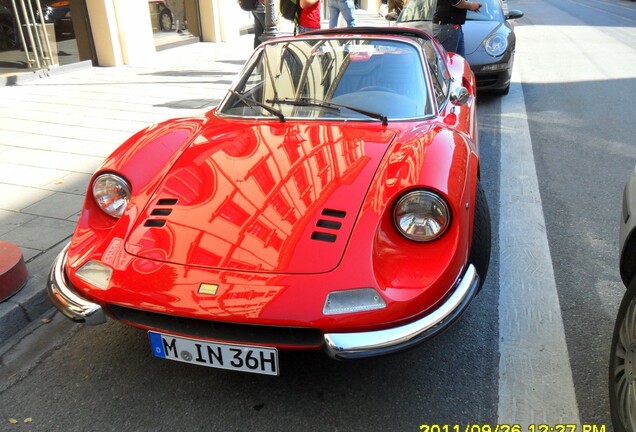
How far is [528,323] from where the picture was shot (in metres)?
2.57

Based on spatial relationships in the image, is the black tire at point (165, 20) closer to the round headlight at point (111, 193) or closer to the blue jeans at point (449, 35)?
the blue jeans at point (449, 35)

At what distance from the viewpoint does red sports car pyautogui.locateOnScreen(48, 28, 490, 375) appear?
186cm

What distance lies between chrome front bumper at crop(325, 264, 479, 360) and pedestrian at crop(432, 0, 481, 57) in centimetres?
481

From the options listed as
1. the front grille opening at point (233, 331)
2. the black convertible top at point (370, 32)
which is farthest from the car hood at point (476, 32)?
the front grille opening at point (233, 331)

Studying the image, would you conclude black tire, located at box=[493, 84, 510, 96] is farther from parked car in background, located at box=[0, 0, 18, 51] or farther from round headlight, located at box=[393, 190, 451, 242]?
parked car in background, located at box=[0, 0, 18, 51]

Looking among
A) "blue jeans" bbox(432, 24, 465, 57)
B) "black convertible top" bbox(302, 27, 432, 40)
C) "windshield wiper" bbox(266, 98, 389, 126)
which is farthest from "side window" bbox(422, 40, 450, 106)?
"blue jeans" bbox(432, 24, 465, 57)

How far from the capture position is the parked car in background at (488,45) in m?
6.54

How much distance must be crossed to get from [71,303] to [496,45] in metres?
6.10

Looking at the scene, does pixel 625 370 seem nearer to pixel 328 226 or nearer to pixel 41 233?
pixel 328 226

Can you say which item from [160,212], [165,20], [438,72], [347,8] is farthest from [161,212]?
[165,20]

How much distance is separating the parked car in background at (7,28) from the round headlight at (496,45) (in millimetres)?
6914

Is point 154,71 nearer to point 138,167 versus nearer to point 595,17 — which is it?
point 138,167

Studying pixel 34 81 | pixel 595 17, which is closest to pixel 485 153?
pixel 34 81
